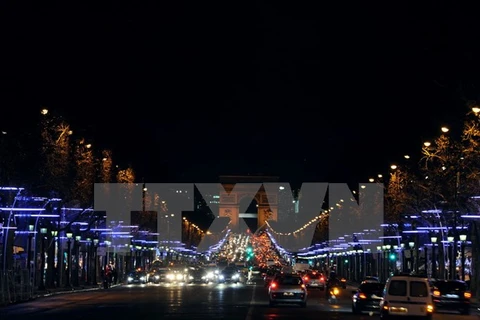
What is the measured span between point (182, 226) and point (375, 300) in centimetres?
14675

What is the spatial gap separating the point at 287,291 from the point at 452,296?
838 centimetres

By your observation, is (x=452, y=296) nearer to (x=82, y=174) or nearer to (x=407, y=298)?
(x=407, y=298)

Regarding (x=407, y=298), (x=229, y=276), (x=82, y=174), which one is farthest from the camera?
(x=229, y=276)

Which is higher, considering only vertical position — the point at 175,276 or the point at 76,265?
the point at 76,265

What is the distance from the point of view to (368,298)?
144 feet

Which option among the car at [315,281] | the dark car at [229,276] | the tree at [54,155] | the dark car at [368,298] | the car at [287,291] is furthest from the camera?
the dark car at [229,276]

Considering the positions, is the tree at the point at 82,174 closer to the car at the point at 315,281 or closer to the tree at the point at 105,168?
the tree at the point at 105,168

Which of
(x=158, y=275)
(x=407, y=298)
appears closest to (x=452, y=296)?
(x=407, y=298)

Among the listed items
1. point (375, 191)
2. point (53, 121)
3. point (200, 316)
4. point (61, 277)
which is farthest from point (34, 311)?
point (375, 191)

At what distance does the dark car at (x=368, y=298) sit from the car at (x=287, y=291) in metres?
5.27

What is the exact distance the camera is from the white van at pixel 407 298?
31.3 m

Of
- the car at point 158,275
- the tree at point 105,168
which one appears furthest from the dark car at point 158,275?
the tree at point 105,168

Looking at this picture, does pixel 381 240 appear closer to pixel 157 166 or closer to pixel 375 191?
pixel 375 191

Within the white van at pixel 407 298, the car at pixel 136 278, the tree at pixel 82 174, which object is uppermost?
the tree at pixel 82 174
